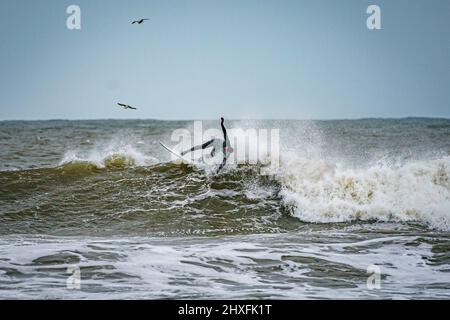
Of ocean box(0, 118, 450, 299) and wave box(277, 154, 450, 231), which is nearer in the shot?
ocean box(0, 118, 450, 299)

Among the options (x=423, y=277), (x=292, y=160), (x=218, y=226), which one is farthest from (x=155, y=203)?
(x=423, y=277)

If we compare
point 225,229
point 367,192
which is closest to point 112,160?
point 225,229

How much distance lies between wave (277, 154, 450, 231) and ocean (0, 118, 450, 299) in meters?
0.03

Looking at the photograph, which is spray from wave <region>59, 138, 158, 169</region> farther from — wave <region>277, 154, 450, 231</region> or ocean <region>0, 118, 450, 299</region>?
wave <region>277, 154, 450, 231</region>

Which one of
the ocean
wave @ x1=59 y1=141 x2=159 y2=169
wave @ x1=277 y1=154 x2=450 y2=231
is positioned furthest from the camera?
wave @ x1=59 y1=141 x2=159 y2=169

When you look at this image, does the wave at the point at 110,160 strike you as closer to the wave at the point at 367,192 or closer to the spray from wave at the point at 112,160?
the spray from wave at the point at 112,160

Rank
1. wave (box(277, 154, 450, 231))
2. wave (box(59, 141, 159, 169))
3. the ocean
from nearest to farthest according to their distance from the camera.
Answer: the ocean
wave (box(277, 154, 450, 231))
wave (box(59, 141, 159, 169))

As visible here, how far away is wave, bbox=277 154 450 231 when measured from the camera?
436 inches

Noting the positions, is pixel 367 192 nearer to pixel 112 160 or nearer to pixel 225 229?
pixel 225 229

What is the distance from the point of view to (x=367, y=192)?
39.9 feet

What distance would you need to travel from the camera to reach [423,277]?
709 cm

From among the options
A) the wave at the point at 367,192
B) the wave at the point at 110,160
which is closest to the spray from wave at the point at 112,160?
the wave at the point at 110,160

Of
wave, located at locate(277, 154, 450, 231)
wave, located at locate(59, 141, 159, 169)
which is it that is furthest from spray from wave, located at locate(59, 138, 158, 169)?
wave, located at locate(277, 154, 450, 231)

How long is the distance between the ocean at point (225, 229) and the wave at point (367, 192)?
0.03 m
